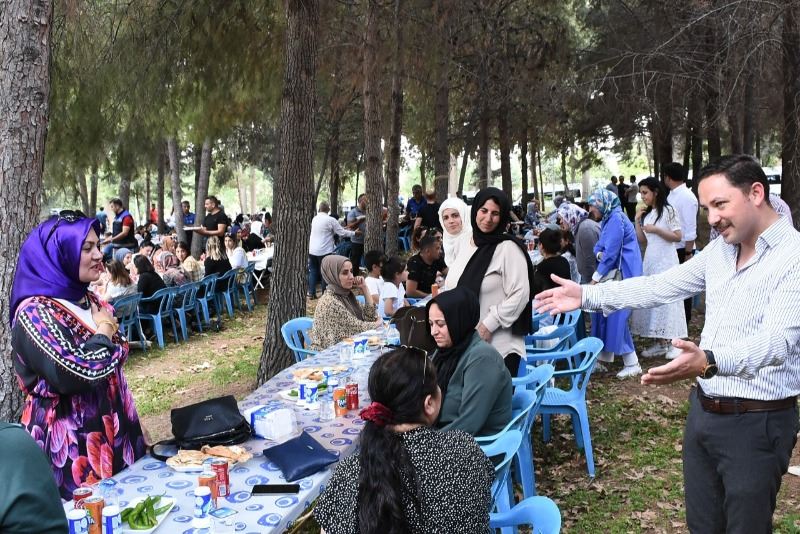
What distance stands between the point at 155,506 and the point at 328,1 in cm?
889

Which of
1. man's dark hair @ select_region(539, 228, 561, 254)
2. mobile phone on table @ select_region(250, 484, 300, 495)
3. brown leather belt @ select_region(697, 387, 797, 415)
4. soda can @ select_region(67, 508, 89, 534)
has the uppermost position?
man's dark hair @ select_region(539, 228, 561, 254)

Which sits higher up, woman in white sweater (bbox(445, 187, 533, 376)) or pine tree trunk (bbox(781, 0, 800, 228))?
pine tree trunk (bbox(781, 0, 800, 228))

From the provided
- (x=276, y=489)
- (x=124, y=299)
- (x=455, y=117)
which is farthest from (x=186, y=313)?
(x=455, y=117)

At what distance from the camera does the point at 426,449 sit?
2336 millimetres

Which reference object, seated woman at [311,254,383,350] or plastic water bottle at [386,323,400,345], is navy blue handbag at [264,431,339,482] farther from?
seated woman at [311,254,383,350]

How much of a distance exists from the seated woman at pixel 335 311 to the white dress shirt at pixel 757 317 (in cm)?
355

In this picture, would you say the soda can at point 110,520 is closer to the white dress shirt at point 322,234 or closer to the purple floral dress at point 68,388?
the purple floral dress at point 68,388

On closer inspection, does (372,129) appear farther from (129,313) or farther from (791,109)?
(791,109)

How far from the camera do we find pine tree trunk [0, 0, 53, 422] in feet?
13.4

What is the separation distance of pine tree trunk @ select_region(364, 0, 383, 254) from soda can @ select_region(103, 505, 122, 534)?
30.1 feet

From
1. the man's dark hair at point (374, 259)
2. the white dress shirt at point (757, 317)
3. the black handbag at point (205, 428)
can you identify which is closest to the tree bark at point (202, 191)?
the man's dark hair at point (374, 259)

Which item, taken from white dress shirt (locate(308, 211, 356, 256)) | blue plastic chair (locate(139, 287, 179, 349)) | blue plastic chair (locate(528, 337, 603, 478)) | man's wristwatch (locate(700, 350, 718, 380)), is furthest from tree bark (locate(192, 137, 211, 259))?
man's wristwatch (locate(700, 350, 718, 380))

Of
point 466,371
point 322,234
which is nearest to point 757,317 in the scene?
point 466,371

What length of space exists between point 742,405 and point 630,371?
4.63 metres
